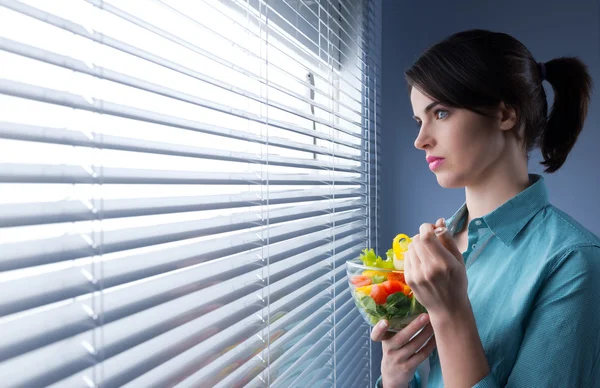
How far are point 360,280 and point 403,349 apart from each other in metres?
0.19

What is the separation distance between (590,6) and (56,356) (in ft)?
7.62

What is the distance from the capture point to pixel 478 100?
96cm

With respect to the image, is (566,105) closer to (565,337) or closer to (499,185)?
(499,185)

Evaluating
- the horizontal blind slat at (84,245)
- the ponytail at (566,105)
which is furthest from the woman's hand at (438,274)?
the ponytail at (566,105)

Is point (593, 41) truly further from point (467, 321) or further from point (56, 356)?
point (56, 356)

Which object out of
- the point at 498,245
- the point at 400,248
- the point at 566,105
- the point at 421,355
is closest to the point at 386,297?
the point at 400,248

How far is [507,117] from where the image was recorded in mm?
984

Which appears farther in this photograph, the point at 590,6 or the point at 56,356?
the point at 590,6

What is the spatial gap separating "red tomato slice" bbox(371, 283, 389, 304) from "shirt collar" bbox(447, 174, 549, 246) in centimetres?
30

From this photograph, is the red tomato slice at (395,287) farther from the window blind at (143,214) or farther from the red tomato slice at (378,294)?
the window blind at (143,214)

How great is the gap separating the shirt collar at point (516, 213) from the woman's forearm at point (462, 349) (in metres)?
0.26

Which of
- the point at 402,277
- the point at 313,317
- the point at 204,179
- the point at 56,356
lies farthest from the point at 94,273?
the point at 313,317

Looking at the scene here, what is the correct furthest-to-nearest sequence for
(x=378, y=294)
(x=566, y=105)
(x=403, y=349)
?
1. (x=566, y=105)
2. (x=403, y=349)
3. (x=378, y=294)

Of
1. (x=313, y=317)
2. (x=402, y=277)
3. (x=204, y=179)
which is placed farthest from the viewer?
(x=313, y=317)
